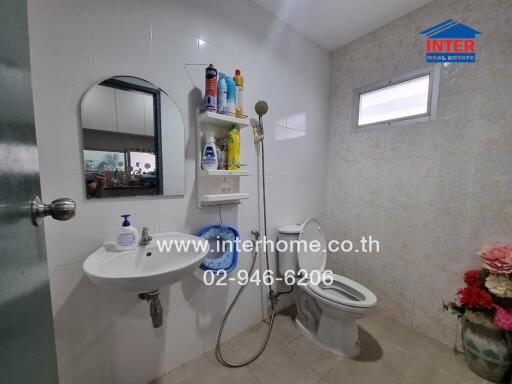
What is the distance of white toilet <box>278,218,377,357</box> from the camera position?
4.26ft

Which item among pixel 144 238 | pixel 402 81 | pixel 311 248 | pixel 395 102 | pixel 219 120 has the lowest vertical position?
pixel 311 248

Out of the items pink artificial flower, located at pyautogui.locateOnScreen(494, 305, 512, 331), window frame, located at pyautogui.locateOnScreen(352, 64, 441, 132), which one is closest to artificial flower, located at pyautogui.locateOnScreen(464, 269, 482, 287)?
pink artificial flower, located at pyautogui.locateOnScreen(494, 305, 512, 331)

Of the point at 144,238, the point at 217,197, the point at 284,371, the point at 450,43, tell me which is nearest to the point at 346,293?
the point at 284,371

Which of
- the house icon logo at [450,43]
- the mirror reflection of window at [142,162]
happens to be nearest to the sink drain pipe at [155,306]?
the mirror reflection of window at [142,162]

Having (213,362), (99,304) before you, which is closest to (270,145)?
(99,304)

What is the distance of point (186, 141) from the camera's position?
1210 millimetres

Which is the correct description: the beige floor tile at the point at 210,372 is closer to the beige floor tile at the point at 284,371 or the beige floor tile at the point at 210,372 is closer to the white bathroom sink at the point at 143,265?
the beige floor tile at the point at 284,371

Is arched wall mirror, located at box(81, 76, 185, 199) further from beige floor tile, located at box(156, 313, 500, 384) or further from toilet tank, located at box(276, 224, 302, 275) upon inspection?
beige floor tile, located at box(156, 313, 500, 384)

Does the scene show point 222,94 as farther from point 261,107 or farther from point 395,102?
point 395,102

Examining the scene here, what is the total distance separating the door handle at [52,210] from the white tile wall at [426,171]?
1897mm

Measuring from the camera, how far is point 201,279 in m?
1.31

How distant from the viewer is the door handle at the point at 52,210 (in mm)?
407

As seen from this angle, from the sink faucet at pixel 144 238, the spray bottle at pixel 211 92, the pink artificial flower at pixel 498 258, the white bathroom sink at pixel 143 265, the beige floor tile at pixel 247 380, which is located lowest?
the beige floor tile at pixel 247 380

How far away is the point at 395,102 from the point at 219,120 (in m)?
1.40
